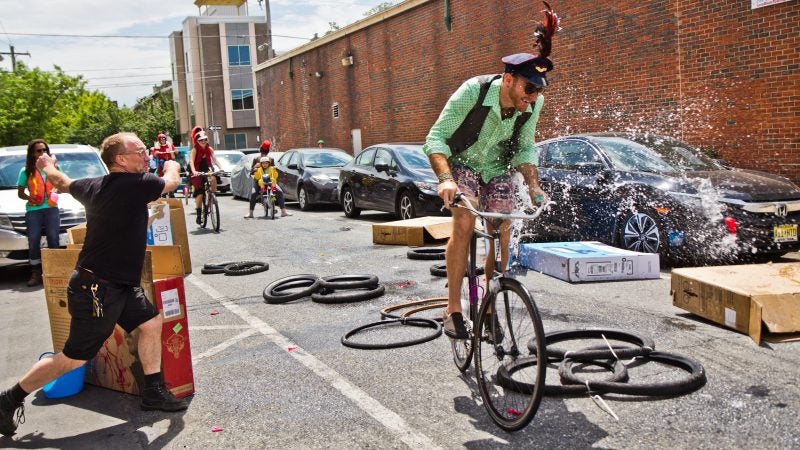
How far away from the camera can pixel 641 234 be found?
28.4 ft

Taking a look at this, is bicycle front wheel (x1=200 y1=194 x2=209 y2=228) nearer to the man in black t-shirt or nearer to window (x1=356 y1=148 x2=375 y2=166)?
window (x1=356 y1=148 x2=375 y2=166)

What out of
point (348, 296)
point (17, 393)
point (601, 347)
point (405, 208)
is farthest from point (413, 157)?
point (17, 393)

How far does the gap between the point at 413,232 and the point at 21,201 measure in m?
5.74

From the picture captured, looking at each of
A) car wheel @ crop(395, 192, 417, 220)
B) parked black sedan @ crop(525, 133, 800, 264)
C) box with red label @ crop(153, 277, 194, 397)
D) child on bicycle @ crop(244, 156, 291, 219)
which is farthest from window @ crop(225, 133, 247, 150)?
box with red label @ crop(153, 277, 194, 397)

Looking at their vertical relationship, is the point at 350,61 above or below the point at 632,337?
above

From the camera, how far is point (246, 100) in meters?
69.9

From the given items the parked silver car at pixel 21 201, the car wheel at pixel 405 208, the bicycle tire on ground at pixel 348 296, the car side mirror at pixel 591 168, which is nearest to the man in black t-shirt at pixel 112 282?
the bicycle tire on ground at pixel 348 296

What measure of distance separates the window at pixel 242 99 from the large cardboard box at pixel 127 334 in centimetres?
6695

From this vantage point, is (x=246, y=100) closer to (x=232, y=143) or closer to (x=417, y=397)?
(x=232, y=143)

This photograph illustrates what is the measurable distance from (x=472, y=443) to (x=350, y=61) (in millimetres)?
26265

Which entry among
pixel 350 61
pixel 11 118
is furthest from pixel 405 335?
pixel 11 118

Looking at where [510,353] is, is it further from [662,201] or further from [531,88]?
[662,201]

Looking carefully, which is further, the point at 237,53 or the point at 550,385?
the point at 237,53

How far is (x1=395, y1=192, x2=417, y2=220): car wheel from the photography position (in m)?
13.7
